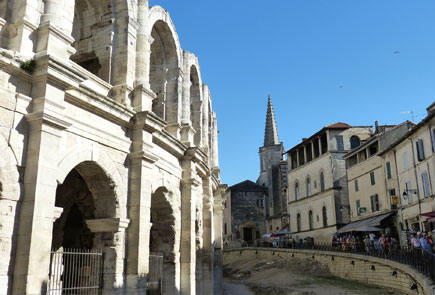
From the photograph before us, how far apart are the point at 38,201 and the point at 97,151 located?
2.41 metres

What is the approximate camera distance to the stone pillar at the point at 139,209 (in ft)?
35.1

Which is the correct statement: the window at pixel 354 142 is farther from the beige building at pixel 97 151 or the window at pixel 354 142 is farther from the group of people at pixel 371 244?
the beige building at pixel 97 151

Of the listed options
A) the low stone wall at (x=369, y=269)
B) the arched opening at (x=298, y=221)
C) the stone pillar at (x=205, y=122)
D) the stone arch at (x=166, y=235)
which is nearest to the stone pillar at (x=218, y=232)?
the stone pillar at (x=205, y=122)

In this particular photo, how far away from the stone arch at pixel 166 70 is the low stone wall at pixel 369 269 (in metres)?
10.5

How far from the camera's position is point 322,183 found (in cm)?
3906

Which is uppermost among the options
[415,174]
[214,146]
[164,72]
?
[164,72]

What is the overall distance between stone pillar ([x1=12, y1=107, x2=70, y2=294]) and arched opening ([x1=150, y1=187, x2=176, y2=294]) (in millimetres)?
5810

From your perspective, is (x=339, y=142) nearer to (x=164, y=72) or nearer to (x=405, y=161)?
(x=405, y=161)

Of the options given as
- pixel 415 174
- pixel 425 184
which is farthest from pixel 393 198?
pixel 425 184

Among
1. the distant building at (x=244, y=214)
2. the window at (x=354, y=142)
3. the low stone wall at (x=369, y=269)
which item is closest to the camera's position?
the low stone wall at (x=369, y=269)

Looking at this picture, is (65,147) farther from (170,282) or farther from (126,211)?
(170,282)

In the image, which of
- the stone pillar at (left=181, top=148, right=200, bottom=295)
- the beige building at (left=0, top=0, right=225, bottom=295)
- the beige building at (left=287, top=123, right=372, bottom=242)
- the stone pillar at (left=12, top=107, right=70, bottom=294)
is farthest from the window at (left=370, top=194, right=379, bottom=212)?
the stone pillar at (left=12, top=107, right=70, bottom=294)

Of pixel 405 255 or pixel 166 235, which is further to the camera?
pixel 405 255

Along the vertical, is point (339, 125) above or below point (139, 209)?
above
